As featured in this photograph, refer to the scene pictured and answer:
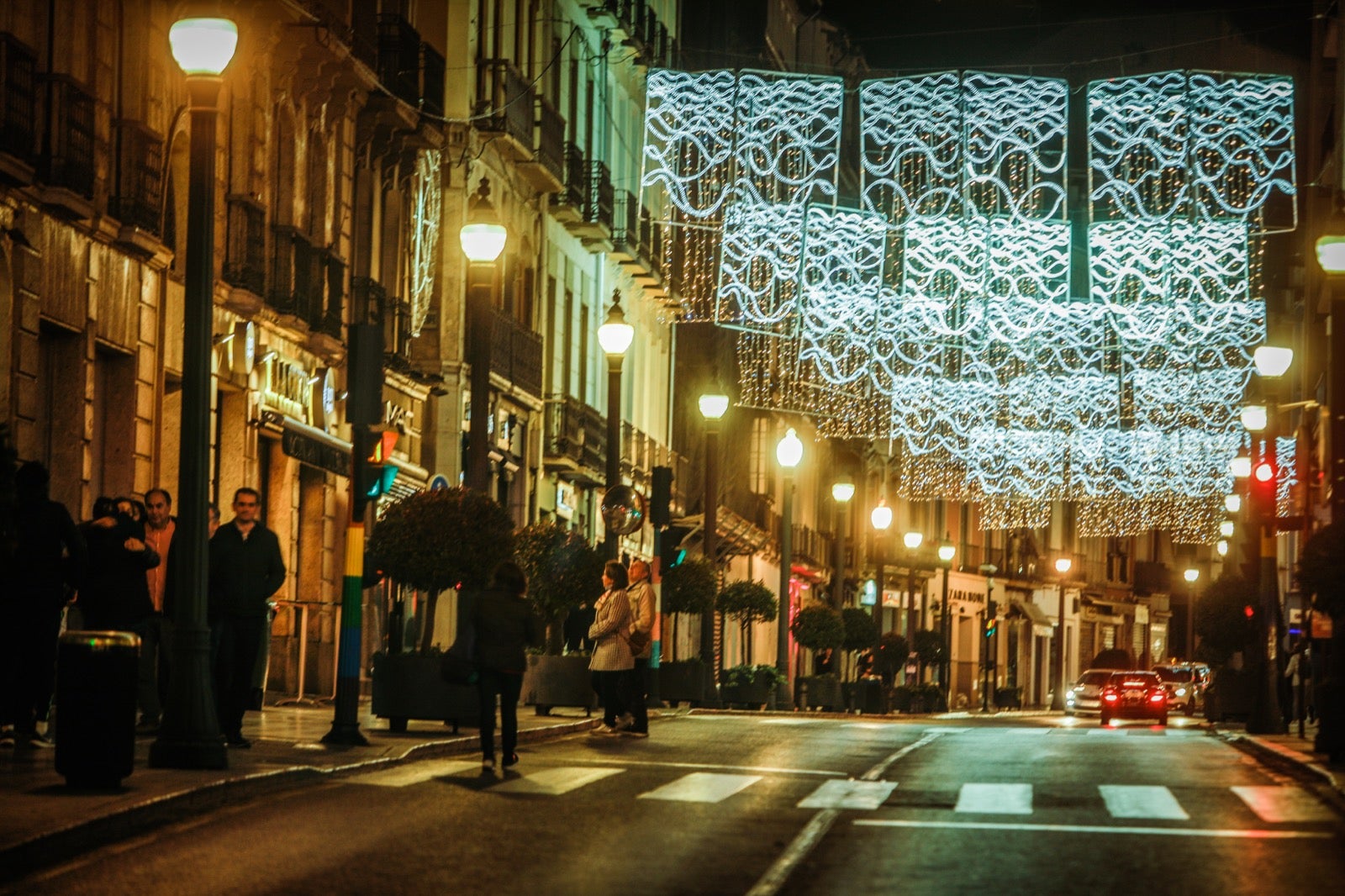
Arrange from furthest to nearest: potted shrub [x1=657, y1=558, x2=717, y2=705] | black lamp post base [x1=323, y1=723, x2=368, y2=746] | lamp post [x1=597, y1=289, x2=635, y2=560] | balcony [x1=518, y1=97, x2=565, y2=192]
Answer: balcony [x1=518, y1=97, x2=565, y2=192], potted shrub [x1=657, y1=558, x2=717, y2=705], lamp post [x1=597, y1=289, x2=635, y2=560], black lamp post base [x1=323, y1=723, x2=368, y2=746]

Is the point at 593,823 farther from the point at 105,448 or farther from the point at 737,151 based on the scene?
the point at 737,151

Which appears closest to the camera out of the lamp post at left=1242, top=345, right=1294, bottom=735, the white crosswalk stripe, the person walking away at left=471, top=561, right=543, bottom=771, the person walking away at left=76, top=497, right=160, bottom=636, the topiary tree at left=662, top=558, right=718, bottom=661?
the white crosswalk stripe

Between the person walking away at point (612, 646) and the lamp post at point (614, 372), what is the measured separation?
488 centimetres

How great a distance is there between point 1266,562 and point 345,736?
15.4m

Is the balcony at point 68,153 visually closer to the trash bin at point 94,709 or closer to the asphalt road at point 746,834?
the asphalt road at point 746,834

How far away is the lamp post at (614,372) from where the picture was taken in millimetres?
27547

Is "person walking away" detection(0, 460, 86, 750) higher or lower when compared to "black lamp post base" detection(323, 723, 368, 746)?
higher

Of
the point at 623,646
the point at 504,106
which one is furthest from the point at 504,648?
the point at 504,106

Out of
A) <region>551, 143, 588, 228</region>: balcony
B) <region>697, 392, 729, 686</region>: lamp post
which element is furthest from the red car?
<region>551, 143, 588, 228</region>: balcony

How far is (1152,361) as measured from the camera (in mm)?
53469

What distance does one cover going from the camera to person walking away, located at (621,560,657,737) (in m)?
22.7

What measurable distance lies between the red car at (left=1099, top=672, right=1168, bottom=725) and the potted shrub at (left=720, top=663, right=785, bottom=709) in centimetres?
750

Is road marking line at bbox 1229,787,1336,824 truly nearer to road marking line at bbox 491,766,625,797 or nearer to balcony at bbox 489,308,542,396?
road marking line at bbox 491,766,625,797

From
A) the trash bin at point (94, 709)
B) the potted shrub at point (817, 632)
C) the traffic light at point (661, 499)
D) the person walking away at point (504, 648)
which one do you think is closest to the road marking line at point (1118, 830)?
the person walking away at point (504, 648)
